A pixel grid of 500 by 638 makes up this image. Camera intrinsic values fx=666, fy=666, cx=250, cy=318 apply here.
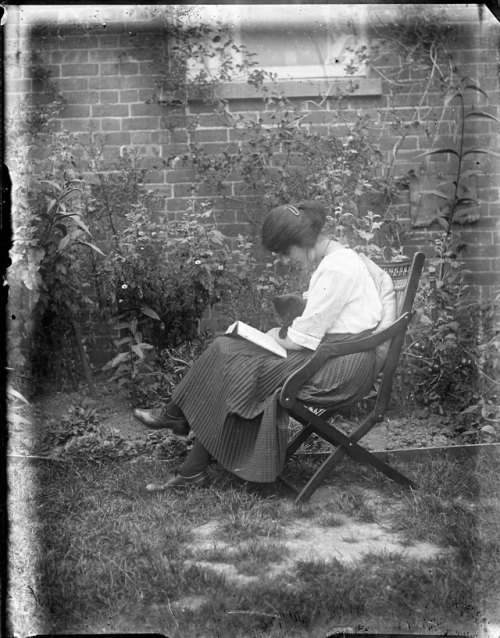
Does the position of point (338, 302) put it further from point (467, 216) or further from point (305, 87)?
point (305, 87)

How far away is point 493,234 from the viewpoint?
5.25 m

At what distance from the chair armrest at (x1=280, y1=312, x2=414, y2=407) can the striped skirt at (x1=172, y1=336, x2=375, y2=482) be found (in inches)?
3.0

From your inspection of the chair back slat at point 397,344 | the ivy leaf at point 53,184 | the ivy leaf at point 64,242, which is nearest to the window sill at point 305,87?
the ivy leaf at point 53,184

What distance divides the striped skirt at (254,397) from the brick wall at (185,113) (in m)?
2.20

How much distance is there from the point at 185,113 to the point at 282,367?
2789 millimetres

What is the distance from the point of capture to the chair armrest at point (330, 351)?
3.11 m

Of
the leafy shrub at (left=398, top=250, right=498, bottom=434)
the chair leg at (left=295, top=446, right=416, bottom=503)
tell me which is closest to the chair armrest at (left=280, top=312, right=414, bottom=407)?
the chair leg at (left=295, top=446, right=416, bottom=503)

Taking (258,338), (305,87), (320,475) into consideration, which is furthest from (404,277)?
(305,87)

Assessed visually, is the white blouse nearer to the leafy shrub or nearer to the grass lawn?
the grass lawn

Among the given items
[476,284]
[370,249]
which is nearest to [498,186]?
Result: [476,284]

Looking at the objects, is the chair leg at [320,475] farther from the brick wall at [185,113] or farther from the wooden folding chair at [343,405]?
the brick wall at [185,113]

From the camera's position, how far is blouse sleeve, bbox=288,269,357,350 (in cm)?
318

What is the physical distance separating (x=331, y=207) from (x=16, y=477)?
279 cm

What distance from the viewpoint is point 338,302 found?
3.19m
